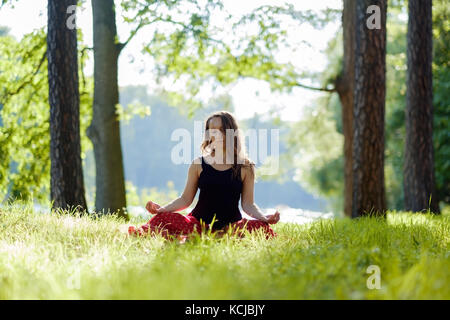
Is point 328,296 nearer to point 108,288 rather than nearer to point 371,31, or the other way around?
point 108,288

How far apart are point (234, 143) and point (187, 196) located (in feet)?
2.76

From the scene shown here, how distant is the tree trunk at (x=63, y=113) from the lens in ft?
22.4

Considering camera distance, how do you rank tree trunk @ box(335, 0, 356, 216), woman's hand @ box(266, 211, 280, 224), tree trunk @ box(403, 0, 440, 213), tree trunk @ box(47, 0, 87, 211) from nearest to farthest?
woman's hand @ box(266, 211, 280, 224) → tree trunk @ box(47, 0, 87, 211) → tree trunk @ box(403, 0, 440, 213) → tree trunk @ box(335, 0, 356, 216)

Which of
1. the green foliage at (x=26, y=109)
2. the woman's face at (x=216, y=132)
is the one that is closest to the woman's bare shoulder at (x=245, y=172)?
the woman's face at (x=216, y=132)

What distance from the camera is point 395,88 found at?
61.6ft

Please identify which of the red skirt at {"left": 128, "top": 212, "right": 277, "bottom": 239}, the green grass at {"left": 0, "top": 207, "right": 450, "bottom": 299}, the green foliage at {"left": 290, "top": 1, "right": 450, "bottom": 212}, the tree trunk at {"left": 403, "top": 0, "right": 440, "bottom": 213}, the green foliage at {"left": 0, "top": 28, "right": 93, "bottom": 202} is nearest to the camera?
the green grass at {"left": 0, "top": 207, "right": 450, "bottom": 299}

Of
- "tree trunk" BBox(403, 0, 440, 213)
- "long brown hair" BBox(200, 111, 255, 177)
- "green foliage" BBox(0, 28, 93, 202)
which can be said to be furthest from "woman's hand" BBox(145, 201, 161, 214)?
"tree trunk" BBox(403, 0, 440, 213)

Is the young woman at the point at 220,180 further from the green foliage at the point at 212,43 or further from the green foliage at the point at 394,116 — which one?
the green foliage at the point at 394,116

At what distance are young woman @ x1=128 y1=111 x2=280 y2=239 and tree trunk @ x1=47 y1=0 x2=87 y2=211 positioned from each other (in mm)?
2182

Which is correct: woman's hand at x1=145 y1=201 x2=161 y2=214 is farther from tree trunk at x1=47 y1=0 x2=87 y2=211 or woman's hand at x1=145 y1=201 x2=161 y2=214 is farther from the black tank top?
tree trunk at x1=47 y1=0 x2=87 y2=211

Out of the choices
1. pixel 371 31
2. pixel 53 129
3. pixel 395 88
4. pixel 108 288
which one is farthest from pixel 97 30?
pixel 395 88

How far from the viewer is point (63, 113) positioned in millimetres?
6906

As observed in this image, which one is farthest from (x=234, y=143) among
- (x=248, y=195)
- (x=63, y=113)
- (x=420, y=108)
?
(x=420, y=108)

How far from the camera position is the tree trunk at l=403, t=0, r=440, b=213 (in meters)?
9.29
